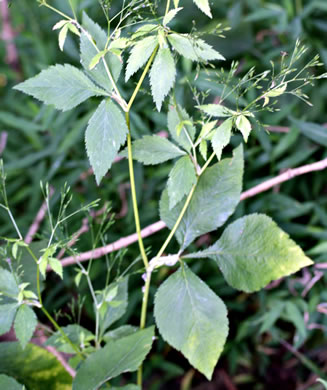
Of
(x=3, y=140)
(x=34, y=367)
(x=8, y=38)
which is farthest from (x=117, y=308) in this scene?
(x=8, y=38)

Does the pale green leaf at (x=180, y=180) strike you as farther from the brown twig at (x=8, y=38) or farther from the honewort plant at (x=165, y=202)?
the brown twig at (x=8, y=38)

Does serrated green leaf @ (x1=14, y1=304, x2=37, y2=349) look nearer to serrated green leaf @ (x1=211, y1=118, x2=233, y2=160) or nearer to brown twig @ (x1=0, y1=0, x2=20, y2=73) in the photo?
serrated green leaf @ (x1=211, y1=118, x2=233, y2=160)

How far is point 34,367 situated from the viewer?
1.85ft

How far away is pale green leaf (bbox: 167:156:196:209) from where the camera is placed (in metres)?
0.44

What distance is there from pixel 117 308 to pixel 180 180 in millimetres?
176

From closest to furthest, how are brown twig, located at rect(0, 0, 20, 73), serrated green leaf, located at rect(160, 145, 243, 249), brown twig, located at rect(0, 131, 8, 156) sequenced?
serrated green leaf, located at rect(160, 145, 243, 249)
brown twig, located at rect(0, 131, 8, 156)
brown twig, located at rect(0, 0, 20, 73)

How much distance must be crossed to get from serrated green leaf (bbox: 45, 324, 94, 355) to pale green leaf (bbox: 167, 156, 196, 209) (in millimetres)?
179

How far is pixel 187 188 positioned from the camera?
440mm

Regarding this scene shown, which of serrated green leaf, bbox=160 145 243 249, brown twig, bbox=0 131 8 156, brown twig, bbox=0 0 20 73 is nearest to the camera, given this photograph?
serrated green leaf, bbox=160 145 243 249

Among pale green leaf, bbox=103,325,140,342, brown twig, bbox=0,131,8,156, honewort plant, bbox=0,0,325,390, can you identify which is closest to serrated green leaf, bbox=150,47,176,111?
honewort plant, bbox=0,0,325,390

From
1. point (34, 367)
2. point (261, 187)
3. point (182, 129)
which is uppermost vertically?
point (182, 129)

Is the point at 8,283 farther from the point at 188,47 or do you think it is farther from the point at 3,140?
the point at 3,140

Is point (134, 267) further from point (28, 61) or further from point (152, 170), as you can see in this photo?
point (28, 61)

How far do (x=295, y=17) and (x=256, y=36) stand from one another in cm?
9
